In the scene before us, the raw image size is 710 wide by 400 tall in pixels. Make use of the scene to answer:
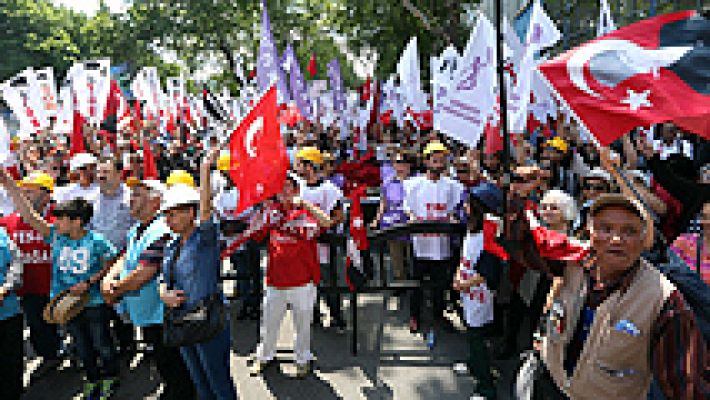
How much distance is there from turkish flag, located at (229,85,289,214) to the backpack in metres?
2.48

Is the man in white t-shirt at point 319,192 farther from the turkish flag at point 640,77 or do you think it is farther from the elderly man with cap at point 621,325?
the elderly man with cap at point 621,325

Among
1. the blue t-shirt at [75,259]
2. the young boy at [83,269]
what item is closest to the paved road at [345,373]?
the young boy at [83,269]

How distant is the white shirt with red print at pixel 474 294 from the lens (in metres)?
3.48

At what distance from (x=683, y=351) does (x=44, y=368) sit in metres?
5.26

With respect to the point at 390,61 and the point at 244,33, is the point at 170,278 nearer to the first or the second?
the point at 390,61

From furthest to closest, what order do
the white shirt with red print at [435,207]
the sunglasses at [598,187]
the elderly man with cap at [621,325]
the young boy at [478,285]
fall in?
the white shirt with red print at [435,207] < the sunglasses at [598,187] < the young boy at [478,285] < the elderly man with cap at [621,325]

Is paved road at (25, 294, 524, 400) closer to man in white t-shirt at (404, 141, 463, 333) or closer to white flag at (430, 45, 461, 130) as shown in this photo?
man in white t-shirt at (404, 141, 463, 333)

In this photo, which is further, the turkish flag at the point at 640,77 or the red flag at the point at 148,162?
the red flag at the point at 148,162

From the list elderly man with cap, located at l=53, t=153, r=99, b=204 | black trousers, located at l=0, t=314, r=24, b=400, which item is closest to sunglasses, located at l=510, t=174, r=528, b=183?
black trousers, located at l=0, t=314, r=24, b=400

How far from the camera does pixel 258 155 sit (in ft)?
10.8

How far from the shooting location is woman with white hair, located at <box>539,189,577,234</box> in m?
2.97

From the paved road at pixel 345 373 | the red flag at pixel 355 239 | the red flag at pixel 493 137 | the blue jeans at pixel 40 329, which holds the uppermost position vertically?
the red flag at pixel 493 137

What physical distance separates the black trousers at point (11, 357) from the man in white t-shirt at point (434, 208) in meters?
3.58

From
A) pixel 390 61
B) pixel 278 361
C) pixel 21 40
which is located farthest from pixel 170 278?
pixel 21 40
